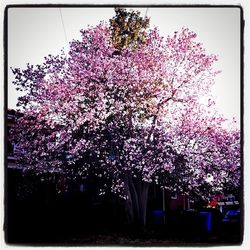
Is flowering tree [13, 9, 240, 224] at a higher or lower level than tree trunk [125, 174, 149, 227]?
higher

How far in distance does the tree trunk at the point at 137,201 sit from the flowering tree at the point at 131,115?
0.04 feet

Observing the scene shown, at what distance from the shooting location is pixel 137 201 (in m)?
3.51

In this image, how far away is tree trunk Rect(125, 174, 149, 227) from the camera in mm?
3494

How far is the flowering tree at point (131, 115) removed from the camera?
3.58 metres

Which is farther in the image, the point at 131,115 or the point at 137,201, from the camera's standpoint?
the point at 131,115

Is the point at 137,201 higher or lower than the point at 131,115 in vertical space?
lower

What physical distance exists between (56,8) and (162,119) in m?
1.17

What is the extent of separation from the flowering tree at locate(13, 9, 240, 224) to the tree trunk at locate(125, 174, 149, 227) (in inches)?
0.4

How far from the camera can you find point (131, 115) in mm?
3650

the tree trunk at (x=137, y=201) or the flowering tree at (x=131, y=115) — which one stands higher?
the flowering tree at (x=131, y=115)

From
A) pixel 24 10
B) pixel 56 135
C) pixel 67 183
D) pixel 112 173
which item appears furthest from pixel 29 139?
pixel 24 10

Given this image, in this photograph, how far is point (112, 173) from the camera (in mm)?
3574

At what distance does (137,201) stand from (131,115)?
668mm

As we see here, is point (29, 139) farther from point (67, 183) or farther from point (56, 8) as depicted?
point (56, 8)
